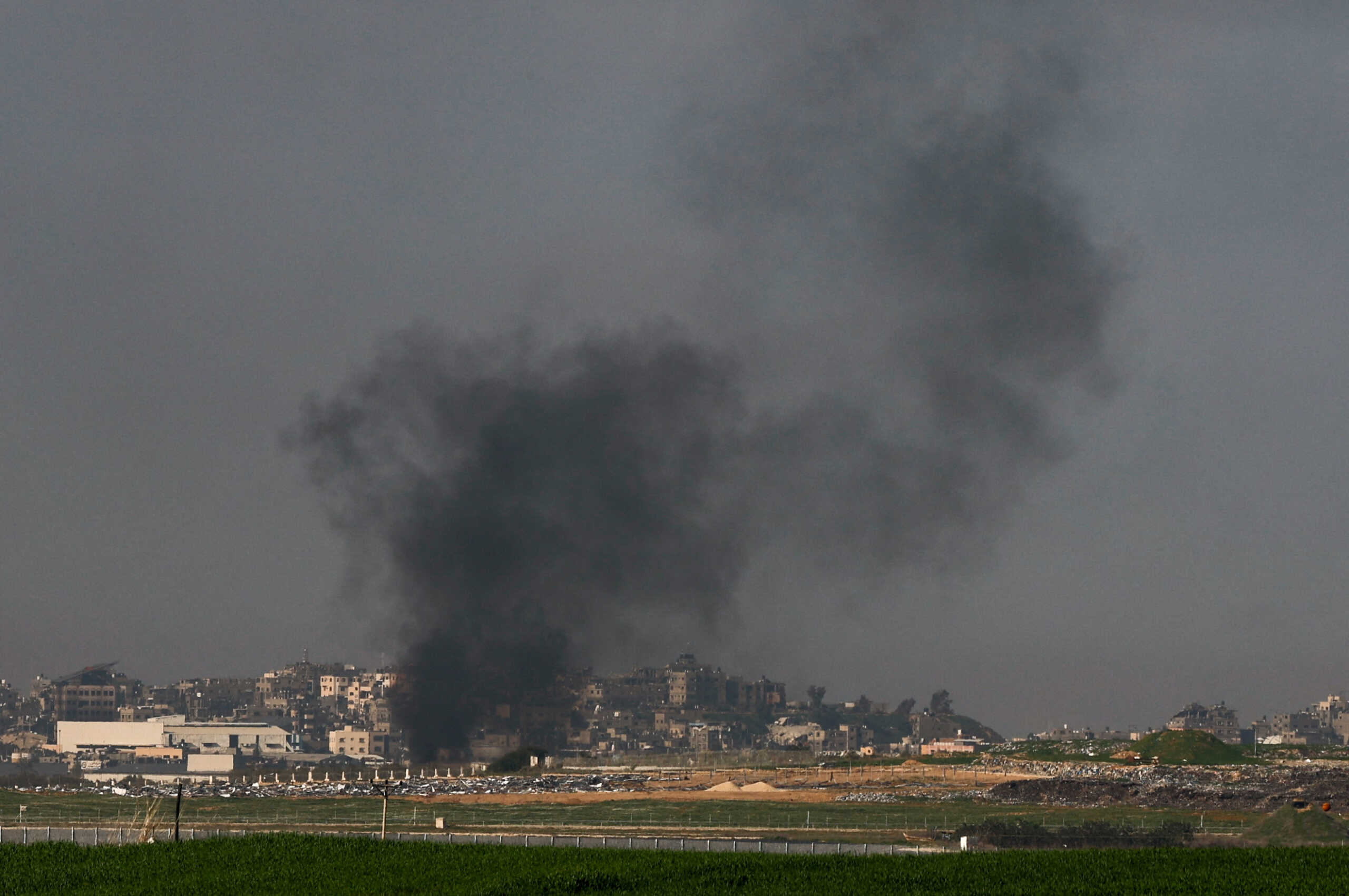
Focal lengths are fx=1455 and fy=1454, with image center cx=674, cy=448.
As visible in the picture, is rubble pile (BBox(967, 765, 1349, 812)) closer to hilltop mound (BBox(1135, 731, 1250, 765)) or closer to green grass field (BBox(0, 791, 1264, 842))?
green grass field (BBox(0, 791, 1264, 842))

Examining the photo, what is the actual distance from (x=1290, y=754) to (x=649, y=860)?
12122 centimetres

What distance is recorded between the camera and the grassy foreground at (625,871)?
35.7 metres

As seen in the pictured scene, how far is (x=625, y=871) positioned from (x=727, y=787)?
73139 mm

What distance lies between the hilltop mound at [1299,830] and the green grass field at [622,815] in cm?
1387

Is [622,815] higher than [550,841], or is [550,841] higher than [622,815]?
[550,841]

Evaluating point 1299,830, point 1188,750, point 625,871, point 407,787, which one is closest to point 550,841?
point 625,871

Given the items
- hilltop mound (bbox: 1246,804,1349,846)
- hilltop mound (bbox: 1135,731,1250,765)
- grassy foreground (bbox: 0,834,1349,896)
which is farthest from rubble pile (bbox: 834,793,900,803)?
grassy foreground (bbox: 0,834,1349,896)

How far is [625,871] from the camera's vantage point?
37812 mm

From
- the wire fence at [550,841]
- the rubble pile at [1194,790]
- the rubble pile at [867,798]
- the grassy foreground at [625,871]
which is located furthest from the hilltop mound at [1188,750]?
the grassy foreground at [625,871]

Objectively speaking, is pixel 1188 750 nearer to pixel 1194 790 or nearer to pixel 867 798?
pixel 1194 790

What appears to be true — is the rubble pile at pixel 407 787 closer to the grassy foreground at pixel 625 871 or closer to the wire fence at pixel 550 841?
the wire fence at pixel 550 841

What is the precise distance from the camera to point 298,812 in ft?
299

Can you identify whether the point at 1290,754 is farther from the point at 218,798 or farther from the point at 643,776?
the point at 218,798

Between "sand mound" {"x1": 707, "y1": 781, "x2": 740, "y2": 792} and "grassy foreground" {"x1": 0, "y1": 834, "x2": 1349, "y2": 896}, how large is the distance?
6593 cm
